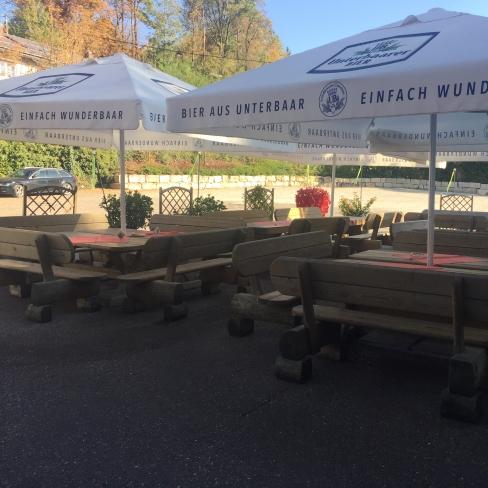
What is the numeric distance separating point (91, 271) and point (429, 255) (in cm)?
353

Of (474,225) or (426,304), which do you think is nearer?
(426,304)

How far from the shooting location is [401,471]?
2773 mm

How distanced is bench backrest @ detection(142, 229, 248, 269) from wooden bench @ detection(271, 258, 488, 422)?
1663 mm

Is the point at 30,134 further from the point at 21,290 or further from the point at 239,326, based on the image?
the point at 239,326

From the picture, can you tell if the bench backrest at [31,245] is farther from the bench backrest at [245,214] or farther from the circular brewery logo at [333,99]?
the bench backrest at [245,214]

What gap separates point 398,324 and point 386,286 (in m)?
0.39

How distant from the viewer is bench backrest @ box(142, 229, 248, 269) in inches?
207

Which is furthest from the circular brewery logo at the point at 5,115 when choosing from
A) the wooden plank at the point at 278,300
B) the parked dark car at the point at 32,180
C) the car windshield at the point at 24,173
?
the car windshield at the point at 24,173

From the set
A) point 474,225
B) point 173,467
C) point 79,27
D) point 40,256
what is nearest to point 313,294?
point 173,467

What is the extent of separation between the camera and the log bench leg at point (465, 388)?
3.21 m

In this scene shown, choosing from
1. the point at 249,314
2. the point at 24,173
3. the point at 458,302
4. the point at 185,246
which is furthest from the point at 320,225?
the point at 24,173

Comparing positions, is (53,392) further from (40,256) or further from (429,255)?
(429,255)

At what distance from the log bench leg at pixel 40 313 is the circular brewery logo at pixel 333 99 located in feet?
10.8

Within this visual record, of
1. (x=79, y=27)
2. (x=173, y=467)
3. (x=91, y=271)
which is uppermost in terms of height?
(x=79, y=27)
